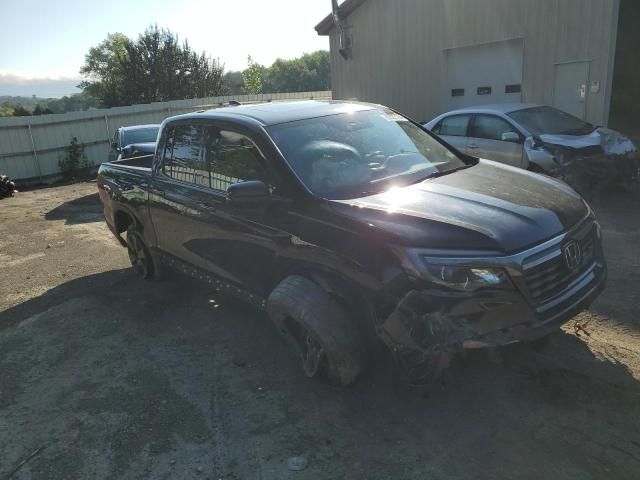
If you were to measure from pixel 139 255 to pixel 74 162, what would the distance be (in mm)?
12630

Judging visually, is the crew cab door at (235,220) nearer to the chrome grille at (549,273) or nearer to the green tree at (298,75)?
the chrome grille at (549,273)

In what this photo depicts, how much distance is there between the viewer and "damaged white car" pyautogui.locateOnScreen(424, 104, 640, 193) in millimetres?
7258

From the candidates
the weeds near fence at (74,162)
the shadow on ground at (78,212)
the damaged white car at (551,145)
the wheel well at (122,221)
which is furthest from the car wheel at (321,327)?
the weeds near fence at (74,162)

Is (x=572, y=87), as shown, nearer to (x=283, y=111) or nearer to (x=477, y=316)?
(x=283, y=111)

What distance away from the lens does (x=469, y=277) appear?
270 centimetres

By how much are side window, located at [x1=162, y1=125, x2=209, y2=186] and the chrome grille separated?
2.57 metres

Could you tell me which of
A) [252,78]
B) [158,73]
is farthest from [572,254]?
[252,78]

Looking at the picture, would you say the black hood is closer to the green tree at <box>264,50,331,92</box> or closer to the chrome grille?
the chrome grille

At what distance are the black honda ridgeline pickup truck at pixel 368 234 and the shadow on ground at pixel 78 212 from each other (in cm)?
589

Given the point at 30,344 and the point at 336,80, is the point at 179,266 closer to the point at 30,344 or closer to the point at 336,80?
the point at 30,344

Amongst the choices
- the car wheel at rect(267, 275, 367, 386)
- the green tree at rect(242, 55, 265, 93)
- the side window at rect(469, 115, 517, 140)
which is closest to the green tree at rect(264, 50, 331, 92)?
the green tree at rect(242, 55, 265, 93)

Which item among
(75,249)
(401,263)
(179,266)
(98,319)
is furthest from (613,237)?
(75,249)

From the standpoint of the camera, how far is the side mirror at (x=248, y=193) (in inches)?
131

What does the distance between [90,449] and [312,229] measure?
188 cm
